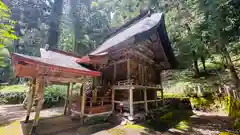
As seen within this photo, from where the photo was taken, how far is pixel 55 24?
1609 centimetres

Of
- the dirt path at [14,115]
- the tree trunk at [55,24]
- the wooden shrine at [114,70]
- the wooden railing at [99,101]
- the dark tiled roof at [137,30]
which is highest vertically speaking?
the tree trunk at [55,24]

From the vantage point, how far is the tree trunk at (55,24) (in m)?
15.9

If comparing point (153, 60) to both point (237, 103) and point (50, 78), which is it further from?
point (50, 78)

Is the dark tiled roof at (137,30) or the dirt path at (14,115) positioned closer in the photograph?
the dirt path at (14,115)

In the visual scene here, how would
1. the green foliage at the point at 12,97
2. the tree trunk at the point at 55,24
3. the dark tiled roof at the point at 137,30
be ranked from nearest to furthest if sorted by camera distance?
the dark tiled roof at the point at 137,30, the green foliage at the point at 12,97, the tree trunk at the point at 55,24

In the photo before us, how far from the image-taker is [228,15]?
4.73 m

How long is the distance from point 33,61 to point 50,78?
3.54 feet

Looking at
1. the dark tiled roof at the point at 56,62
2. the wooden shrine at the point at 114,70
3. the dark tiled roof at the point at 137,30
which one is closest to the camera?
the dark tiled roof at the point at 56,62

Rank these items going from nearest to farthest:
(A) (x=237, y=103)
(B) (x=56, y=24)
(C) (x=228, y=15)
Answer: (C) (x=228, y=15)
(A) (x=237, y=103)
(B) (x=56, y=24)

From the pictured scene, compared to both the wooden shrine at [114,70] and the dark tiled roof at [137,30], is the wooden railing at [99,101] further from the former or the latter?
the dark tiled roof at [137,30]

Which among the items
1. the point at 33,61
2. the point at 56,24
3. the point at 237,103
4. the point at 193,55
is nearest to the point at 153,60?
the point at 237,103

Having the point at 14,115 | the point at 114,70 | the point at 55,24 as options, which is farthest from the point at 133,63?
the point at 55,24

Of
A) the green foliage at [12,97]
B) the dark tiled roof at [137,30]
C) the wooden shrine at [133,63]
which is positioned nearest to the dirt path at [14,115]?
the wooden shrine at [133,63]

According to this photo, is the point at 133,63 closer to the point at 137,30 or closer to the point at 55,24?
the point at 137,30
